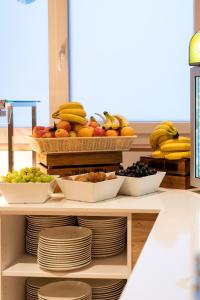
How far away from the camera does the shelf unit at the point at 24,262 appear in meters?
2.11

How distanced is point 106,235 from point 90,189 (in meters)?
0.25

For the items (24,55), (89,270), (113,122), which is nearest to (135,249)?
(89,270)

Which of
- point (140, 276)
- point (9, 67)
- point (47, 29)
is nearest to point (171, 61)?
point (47, 29)

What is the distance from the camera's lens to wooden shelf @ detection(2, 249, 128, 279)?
2.13 meters

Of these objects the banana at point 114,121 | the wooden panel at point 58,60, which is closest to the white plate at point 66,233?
the banana at point 114,121

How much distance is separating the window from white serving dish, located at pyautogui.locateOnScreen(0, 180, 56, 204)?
0.99 meters

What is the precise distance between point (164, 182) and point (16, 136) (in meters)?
0.94

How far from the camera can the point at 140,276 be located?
1169 mm

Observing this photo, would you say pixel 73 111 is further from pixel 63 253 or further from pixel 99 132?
pixel 63 253

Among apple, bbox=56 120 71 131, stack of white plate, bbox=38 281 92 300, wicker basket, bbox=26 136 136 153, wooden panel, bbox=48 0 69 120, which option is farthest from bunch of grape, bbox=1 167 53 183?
wooden panel, bbox=48 0 69 120

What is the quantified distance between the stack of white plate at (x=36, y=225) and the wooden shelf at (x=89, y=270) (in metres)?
0.10

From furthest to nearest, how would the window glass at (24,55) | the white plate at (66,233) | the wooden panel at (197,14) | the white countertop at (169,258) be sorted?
the window glass at (24,55), the wooden panel at (197,14), the white plate at (66,233), the white countertop at (169,258)

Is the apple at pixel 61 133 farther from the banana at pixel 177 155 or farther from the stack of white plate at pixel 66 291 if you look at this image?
the stack of white plate at pixel 66 291

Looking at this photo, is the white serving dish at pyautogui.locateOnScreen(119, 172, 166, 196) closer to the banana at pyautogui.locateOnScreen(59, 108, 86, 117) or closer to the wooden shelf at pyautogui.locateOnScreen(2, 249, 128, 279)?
the wooden shelf at pyautogui.locateOnScreen(2, 249, 128, 279)
